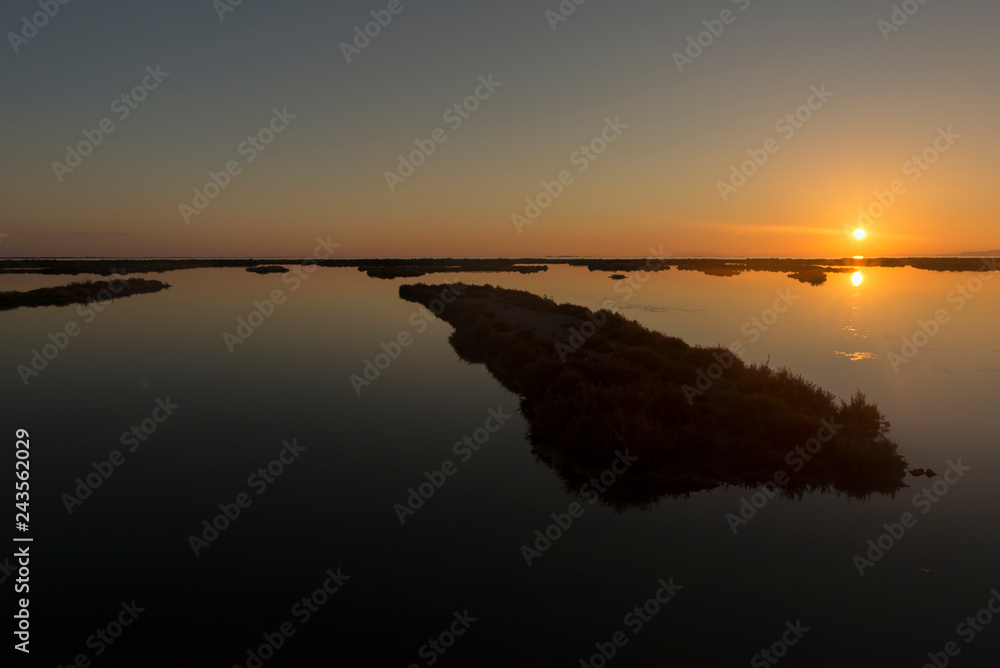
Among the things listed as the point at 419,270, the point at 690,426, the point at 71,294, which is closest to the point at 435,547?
the point at 690,426

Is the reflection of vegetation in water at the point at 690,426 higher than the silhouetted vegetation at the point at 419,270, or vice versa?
the silhouetted vegetation at the point at 419,270

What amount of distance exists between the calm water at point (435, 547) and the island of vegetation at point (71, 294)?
114 ft

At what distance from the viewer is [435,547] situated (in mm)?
9797

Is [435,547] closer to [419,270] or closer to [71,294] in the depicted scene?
[71,294]

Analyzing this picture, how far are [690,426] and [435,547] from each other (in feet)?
23.4

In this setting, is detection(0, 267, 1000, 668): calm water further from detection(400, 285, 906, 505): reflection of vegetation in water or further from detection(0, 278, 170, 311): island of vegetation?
detection(0, 278, 170, 311): island of vegetation

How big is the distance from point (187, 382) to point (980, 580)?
23.1 meters

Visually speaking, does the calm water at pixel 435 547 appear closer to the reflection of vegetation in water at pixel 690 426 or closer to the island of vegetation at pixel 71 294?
the reflection of vegetation in water at pixel 690 426

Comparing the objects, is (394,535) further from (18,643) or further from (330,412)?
(330,412)

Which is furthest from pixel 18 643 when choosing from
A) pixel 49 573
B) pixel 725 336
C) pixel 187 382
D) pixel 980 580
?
pixel 725 336

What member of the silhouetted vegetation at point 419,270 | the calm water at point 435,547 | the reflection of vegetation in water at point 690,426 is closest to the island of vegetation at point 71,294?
the calm water at point 435,547

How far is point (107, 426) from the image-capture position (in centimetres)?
1630

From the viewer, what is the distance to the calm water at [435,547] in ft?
24.2

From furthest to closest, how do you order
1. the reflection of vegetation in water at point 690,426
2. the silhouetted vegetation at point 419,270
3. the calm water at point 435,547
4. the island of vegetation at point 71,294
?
the silhouetted vegetation at point 419,270, the island of vegetation at point 71,294, the reflection of vegetation in water at point 690,426, the calm water at point 435,547
